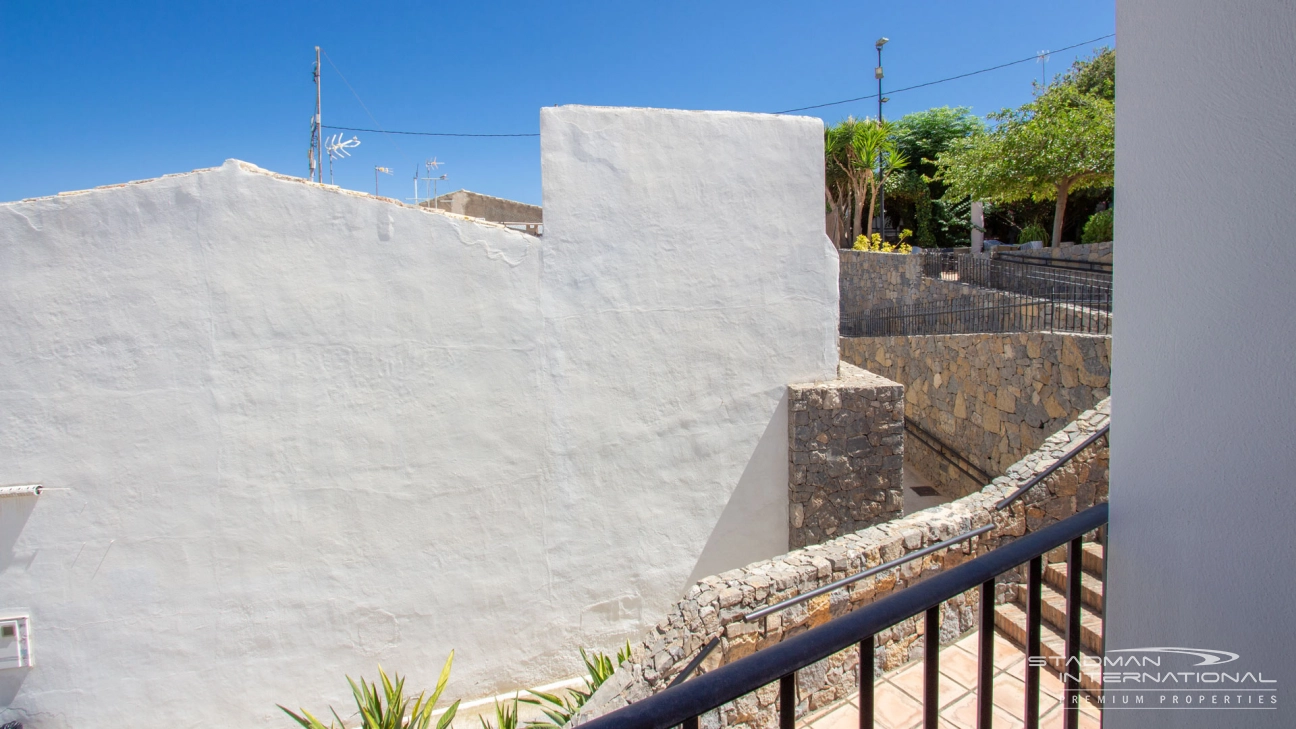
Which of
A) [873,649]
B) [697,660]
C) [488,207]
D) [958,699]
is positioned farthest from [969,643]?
[488,207]

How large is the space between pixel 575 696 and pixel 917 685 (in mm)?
3095

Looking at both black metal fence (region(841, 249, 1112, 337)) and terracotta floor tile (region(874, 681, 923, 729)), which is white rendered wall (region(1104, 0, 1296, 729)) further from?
black metal fence (region(841, 249, 1112, 337))

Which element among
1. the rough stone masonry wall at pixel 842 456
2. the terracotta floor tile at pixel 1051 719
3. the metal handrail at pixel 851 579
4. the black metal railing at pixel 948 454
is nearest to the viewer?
the terracotta floor tile at pixel 1051 719

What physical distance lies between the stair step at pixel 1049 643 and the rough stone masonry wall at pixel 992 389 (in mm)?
3800

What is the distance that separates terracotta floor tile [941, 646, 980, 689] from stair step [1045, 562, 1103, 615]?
2.67ft

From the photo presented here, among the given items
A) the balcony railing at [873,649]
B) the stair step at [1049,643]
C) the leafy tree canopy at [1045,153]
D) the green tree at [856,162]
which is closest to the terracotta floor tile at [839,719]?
the stair step at [1049,643]

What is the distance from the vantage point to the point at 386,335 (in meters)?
5.84

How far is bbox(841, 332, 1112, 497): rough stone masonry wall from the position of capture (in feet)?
26.0

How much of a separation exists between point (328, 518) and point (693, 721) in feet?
18.2

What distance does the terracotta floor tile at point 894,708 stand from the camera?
392cm

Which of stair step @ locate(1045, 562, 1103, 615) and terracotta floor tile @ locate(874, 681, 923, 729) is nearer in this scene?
terracotta floor tile @ locate(874, 681, 923, 729)

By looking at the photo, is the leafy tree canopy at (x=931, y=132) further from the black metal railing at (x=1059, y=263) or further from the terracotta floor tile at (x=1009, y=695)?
the terracotta floor tile at (x=1009, y=695)

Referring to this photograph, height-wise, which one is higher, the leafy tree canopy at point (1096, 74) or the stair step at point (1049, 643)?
the leafy tree canopy at point (1096, 74)

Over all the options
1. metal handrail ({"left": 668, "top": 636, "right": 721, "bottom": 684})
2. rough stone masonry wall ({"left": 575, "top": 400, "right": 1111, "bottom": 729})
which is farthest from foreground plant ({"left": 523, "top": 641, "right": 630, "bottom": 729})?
metal handrail ({"left": 668, "top": 636, "right": 721, "bottom": 684})
